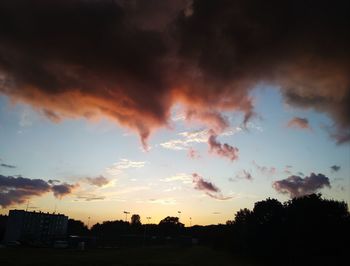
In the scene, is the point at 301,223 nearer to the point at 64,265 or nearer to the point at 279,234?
the point at 279,234

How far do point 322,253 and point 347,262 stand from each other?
760 cm

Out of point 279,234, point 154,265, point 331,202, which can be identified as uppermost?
point 331,202

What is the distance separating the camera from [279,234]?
9306 cm

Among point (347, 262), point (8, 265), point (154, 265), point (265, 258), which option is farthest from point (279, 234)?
point (8, 265)

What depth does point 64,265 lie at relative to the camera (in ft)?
215

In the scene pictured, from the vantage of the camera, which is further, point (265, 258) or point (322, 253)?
point (265, 258)

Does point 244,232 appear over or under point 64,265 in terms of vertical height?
over

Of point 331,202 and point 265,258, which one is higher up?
point 331,202

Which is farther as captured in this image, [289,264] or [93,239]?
[93,239]

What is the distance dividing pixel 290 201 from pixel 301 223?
30.7m

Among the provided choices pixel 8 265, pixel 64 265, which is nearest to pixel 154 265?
pixel 64 265

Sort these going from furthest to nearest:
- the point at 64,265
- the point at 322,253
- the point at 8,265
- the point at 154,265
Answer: the point at 322,253 → the point at 154,265 → the point at 64,265 → the point at 8,265

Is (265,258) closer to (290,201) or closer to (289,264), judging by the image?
(289,264)

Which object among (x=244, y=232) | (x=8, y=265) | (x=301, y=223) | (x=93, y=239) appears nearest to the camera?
(x=8, y=265)
